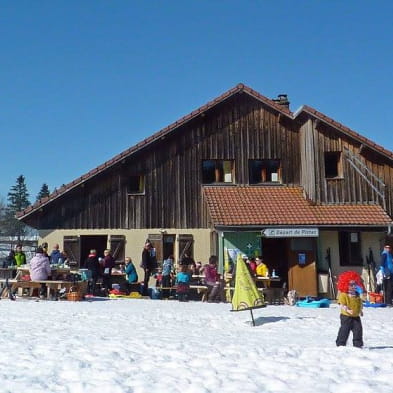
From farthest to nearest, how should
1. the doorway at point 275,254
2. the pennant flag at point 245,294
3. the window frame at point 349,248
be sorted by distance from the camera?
the doorway at point 275,254 → the window frame at point 349,248 → the pennant flag at point 245,294

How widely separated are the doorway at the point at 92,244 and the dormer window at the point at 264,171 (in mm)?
5878

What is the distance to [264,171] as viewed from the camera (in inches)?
818

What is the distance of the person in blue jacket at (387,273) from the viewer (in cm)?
1633

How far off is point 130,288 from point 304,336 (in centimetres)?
939

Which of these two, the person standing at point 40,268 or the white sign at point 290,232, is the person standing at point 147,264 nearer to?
the person standing at point 40,268

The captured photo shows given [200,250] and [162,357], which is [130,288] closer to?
[200,250]

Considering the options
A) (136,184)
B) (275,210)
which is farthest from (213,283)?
(136,184)

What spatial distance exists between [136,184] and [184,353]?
1270 cm

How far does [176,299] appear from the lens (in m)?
17.3

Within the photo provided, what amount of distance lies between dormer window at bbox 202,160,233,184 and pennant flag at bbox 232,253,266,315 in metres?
8.51

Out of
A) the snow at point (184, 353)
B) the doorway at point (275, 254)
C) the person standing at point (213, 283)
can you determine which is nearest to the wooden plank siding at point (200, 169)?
the doorway at point (275, 254)

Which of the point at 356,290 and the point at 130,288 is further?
the point at 130,288

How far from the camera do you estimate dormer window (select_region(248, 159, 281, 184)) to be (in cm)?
2069

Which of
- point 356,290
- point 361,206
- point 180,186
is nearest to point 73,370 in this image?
point 356,290
